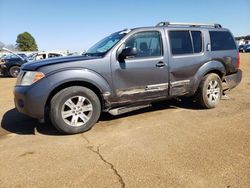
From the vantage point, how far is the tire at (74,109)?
4.49m

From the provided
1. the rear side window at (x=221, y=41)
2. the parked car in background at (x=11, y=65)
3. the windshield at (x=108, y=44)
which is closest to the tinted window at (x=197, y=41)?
the rear side window at (x=221, y=41)

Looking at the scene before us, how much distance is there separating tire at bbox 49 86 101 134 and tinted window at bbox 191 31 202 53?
97.4 inches

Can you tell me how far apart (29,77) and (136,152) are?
7.22 ft

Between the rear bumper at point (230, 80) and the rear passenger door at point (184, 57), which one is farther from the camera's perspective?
the rear bumper at point (230, 80)

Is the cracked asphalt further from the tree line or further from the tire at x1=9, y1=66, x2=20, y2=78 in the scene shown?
the tree line

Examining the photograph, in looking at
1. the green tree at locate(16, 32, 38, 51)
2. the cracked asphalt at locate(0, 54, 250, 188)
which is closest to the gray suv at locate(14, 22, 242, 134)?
the cracked asphalt at locate(0, 54, 250, 188)

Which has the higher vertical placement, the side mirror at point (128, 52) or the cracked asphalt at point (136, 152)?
the side mirror at point (128, 52)

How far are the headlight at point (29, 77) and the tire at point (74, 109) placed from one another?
412mm

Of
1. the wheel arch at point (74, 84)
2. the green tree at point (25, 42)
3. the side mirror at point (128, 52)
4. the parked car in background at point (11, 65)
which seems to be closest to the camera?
the wheel arch at point (74, 84)

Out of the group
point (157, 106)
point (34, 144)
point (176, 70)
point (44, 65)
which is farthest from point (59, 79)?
point (157, 106)

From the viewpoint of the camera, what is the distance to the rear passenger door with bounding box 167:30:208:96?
5.45 metres

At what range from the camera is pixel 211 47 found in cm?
600

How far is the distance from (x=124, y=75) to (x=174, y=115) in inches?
56.9

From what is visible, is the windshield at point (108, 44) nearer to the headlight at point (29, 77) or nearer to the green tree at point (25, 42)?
the headlight at point (29, 77)
